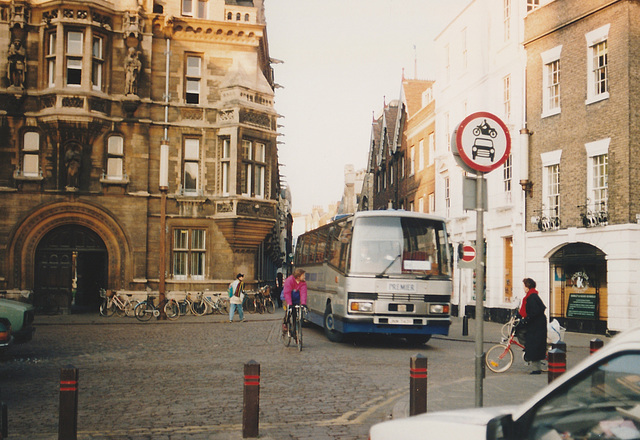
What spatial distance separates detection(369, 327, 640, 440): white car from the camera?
2609 millimetres

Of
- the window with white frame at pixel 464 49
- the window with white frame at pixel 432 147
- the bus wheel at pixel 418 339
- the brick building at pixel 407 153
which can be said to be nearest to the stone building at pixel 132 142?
the brick building at pixel 407 153

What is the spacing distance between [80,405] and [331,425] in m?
3.59

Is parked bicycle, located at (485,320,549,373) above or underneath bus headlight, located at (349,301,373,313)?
underneath

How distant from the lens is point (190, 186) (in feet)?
104

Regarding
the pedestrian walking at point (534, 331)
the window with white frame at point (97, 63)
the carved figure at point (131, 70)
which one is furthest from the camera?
the carved figure at point (131, 70)

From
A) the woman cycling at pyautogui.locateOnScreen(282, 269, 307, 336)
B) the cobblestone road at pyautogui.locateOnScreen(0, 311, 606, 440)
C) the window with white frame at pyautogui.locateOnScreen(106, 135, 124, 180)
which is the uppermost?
the window with white frame at pyautogui.locateOnScreen(106, 135, 124, 180)

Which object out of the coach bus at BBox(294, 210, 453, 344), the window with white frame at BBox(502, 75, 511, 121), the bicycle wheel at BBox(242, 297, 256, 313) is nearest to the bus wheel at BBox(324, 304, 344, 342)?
the coach bus at BBox(294, 210, 453, 344)

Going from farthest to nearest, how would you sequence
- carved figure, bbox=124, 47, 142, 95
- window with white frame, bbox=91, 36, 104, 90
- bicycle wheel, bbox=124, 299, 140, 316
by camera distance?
1. carved figure, bbox=124, 47, 142, 95
2. window with white frame, bbox=91, 36, 104, 90
3. bicycle wheel, bbox=124, 299, 140, 316

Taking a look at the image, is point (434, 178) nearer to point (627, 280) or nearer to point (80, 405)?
point (627, 280)

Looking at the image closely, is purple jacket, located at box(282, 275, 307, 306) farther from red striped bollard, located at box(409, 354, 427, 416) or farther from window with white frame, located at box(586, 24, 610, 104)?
window with white frame, located at box(586, 24, 610, 104)

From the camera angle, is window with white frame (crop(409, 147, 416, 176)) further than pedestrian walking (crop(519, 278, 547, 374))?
Yes

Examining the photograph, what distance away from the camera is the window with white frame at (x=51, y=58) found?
29.6 meters

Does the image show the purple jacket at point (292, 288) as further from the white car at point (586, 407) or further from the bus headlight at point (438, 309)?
the white car at point (586, 407)

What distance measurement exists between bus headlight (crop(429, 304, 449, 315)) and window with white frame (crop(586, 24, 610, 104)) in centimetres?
999
